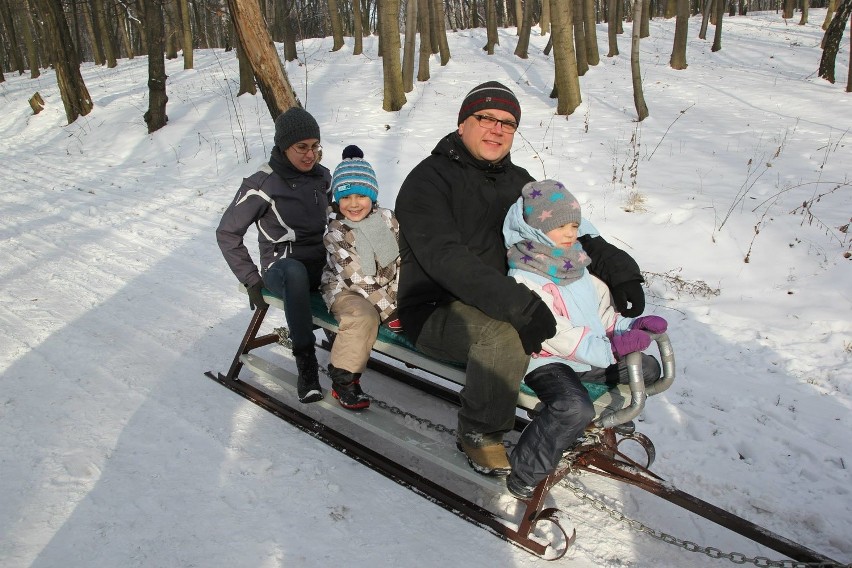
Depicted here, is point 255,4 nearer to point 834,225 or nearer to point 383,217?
point 383,217

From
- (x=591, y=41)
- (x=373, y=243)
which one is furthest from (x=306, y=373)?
(x=591, y=41)

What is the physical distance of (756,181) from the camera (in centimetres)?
753

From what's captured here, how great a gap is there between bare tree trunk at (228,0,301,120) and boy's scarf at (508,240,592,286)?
5.22 metres

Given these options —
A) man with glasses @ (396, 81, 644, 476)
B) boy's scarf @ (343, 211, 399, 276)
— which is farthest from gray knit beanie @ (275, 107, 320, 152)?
man with glasses @ (396, 81, 644, 476)

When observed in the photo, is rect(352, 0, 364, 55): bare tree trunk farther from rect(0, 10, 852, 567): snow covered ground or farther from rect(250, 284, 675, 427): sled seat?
rect(250, 284, 675, 427): sled seat

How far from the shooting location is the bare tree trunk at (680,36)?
16.6 meters

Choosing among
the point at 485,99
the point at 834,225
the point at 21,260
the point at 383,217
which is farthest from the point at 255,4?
the point at 834,225

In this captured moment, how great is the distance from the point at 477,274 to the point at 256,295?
178 cm

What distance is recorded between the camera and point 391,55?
12.1 meters

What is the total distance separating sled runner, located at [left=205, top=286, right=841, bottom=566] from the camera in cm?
251

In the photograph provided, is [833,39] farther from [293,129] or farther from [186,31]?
[186,31]

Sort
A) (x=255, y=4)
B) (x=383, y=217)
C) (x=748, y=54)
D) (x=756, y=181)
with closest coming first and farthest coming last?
(x=383, y=217)
(x=255, y=4)
(x=756, y=181)
(x=748, y=54)

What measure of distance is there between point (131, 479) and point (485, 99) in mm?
2593

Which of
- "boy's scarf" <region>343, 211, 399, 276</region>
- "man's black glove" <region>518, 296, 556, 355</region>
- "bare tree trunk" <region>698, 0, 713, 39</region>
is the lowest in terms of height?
"man's black glove" <region>518, 296, 556, 355</region>
